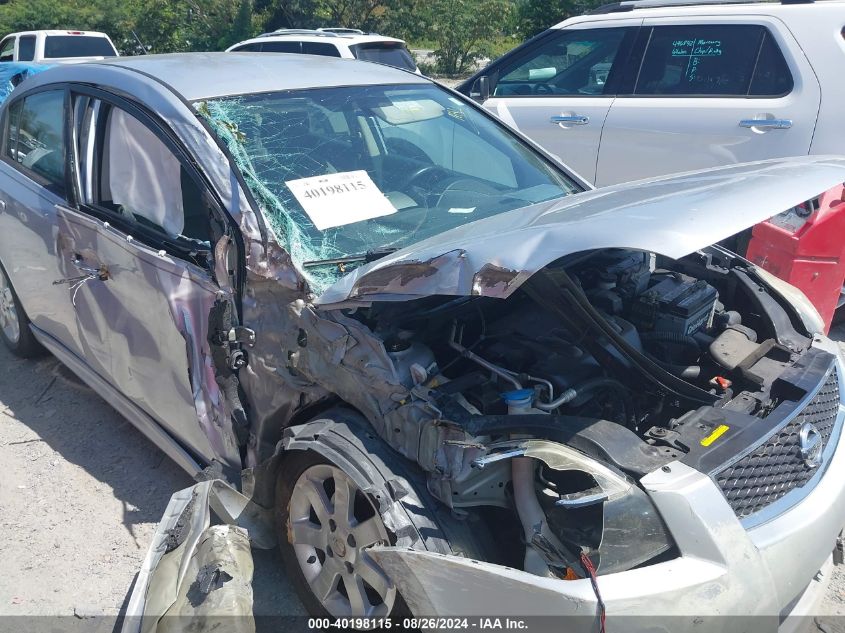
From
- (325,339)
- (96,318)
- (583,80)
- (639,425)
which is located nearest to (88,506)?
(96,318)

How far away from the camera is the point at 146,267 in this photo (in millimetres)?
2850

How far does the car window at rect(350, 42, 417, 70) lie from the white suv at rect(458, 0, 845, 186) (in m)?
4.39

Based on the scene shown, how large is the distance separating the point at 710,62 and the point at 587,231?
411cm

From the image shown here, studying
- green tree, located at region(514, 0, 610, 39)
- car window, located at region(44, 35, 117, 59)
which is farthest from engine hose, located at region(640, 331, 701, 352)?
green tree, located at region(514, 0, 610, 39)

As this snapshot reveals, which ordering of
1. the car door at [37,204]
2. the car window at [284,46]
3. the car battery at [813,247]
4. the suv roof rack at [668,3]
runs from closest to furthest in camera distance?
the car door at [37,204]
the car battery at [813,247]
the suv roof rack at [668,3]
the car window at [284,46]

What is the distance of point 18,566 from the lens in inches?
115

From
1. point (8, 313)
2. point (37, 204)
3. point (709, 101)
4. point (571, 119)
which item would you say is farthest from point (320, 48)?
point (37, 204)

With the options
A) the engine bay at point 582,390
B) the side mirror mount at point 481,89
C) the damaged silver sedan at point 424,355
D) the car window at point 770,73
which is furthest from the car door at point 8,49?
the engine bay at point 582,390

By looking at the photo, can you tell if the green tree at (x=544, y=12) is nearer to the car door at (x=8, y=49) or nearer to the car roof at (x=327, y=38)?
the car roof at (x=327, y=38)

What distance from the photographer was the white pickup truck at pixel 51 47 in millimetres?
13419

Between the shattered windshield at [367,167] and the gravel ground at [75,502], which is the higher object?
the shattered windshield at [367,167]

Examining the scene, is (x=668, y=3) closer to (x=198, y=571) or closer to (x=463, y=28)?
(x=198, y=571)

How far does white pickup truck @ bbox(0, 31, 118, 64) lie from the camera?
1342cm

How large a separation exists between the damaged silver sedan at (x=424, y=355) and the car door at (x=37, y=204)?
6 centimetres
